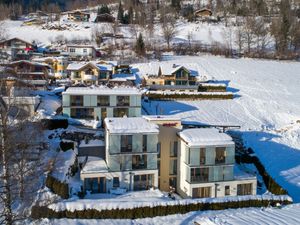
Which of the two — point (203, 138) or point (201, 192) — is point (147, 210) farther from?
point (203, 138)

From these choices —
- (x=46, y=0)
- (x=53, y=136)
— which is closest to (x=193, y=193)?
(x=53, y=136)

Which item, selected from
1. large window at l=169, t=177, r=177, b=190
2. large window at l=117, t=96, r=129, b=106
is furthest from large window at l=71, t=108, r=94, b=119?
large window at l=169, t=177, r=177, b=190

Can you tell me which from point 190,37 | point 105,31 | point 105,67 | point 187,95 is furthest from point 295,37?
point 105,67

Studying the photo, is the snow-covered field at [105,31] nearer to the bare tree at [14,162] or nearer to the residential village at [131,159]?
the residential village at [131,159]

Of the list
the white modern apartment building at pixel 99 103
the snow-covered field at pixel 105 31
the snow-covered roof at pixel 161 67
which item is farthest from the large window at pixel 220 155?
the snow-covered field at pixel 105 31

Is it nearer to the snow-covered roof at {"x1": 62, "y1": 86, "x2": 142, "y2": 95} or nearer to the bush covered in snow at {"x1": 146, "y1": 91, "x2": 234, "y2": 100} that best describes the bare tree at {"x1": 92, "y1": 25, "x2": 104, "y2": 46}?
the bush covered in snow at {"x1": 146, "y1": 91, "x2": 234, "y2": 100}

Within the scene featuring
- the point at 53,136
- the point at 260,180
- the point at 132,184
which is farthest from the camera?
the point at 53,136

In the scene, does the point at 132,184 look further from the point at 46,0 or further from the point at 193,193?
the point at 46,0
